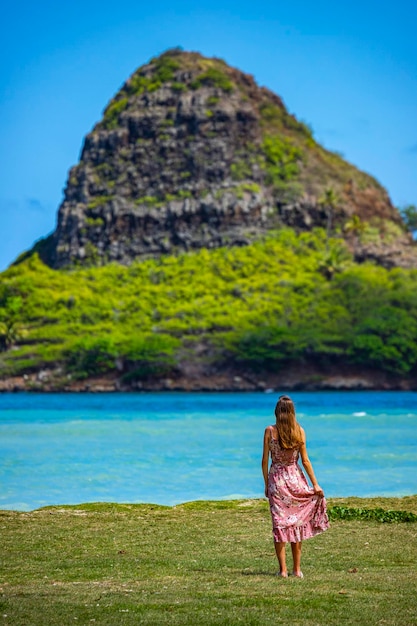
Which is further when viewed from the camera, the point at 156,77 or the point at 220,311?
the point at 156,77

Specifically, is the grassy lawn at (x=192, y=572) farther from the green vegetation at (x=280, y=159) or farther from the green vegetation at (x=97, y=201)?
the green vegetation at (x=280, y=159)

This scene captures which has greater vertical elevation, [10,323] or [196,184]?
[196,184]

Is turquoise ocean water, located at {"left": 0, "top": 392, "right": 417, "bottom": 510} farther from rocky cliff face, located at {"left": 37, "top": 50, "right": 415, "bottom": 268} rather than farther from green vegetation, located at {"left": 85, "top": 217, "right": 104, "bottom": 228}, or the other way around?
green vegetation, located at {"left": 85, "top": 217, "right": 104, "bottom": 228}

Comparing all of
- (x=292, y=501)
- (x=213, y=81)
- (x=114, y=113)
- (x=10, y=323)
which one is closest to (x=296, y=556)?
(x=292, y=501)

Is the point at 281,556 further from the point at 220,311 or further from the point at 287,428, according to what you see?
the point at 220,311

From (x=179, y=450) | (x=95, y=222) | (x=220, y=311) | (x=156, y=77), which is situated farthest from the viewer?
(x=156, y=77)

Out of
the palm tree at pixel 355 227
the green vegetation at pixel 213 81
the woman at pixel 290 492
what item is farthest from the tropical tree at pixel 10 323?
the woman at pixel 290 492

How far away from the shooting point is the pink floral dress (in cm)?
1299

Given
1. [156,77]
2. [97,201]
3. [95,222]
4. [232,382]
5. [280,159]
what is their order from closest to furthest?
1. [232,382]
2. [95,222]
3. [97,201]
4. [280,159]
5. [156,77]

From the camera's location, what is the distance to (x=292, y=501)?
42.8 feet

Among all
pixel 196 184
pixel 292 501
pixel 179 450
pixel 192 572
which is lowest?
pixel 192 572

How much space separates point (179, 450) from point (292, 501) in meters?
35.3

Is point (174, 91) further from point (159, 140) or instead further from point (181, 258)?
point (181, 258)

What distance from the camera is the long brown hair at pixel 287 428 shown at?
504 inches
